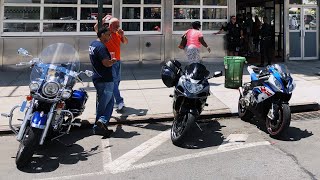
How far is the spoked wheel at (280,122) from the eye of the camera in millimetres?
5992

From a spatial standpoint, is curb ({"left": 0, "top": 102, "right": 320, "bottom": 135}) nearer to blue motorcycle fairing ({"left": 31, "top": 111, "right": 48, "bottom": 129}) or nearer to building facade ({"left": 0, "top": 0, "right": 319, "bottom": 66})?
blue motorcycle fairing ({"left": 31, "top": 111, "right": 48, "bottom": 129})

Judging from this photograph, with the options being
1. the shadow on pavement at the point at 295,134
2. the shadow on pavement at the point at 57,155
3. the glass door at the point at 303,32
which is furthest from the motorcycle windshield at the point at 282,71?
the glass door at the point at 303,32

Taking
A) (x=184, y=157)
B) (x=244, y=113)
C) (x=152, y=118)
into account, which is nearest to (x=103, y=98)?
(x=152, y=118)

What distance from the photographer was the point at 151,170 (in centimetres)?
491

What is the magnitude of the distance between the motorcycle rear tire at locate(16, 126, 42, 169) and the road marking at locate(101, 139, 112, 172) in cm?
91

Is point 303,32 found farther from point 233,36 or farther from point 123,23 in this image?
point 123,23

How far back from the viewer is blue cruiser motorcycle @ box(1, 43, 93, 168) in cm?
504

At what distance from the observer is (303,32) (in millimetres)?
15406

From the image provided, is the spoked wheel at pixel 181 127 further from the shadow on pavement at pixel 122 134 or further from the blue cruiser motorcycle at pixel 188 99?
the shadow on pavement at pixel 122 134

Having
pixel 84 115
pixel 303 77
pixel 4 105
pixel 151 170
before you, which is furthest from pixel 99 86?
pixel 303 77

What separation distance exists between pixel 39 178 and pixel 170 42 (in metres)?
9.74

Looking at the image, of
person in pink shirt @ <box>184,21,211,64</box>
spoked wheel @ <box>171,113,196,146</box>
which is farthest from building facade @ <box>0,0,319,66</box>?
spoked wheel @ <box>171,113,196,146</box>

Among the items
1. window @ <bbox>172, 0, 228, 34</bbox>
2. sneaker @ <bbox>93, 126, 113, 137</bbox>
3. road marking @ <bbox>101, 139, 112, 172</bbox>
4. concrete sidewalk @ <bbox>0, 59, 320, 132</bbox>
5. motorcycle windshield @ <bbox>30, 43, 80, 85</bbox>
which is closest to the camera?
road marking @ <bbox>101, 139, 112, 172</bbox>

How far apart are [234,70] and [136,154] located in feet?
16.0
